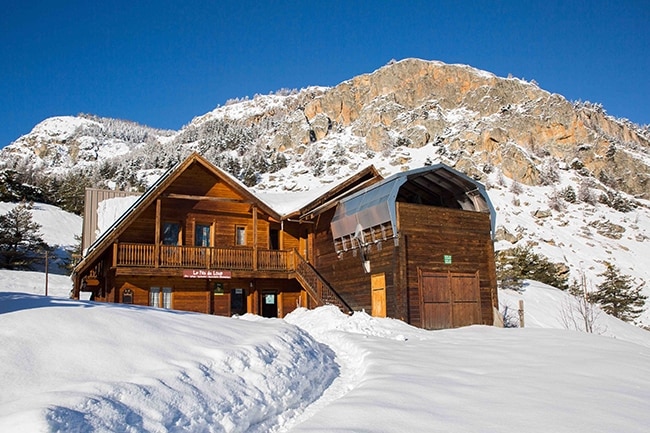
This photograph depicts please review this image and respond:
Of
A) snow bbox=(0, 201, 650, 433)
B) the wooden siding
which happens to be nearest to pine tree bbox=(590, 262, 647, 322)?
the wooden siding

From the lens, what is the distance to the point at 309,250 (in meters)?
23.8

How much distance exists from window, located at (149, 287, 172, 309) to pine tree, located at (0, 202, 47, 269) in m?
17.0

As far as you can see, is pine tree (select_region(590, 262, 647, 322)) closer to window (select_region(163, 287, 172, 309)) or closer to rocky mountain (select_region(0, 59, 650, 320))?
rocky mountain (select_region(0, 59, 650, 320))

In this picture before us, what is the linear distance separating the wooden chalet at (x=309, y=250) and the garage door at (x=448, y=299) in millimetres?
38

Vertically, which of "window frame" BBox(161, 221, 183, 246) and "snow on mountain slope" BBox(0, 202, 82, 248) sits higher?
"snow on mountain slope" BBox(0, 202, 82, 248)

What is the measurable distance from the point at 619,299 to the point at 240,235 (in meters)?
23.8

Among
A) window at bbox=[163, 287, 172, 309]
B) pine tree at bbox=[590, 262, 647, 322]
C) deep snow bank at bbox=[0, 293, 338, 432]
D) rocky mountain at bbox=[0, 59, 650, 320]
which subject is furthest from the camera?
rocky mountain at bbox=[0, 59, 650, 320]

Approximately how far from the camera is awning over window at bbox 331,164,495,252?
18406 millimetres

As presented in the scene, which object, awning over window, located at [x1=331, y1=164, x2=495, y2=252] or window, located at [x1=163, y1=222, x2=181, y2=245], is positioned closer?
awning over window, located at [x1=331, y1=164, x2=495, y2=252]

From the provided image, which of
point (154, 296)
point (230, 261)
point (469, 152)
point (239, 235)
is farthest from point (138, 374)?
point (469, 152)

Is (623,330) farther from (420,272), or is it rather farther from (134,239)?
(134,239)

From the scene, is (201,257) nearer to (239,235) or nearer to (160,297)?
(160,297)

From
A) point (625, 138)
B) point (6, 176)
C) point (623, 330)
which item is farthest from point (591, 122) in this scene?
point (6, 176)

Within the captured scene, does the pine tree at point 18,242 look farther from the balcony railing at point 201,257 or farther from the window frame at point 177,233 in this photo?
the balcony railing at point 201,257
